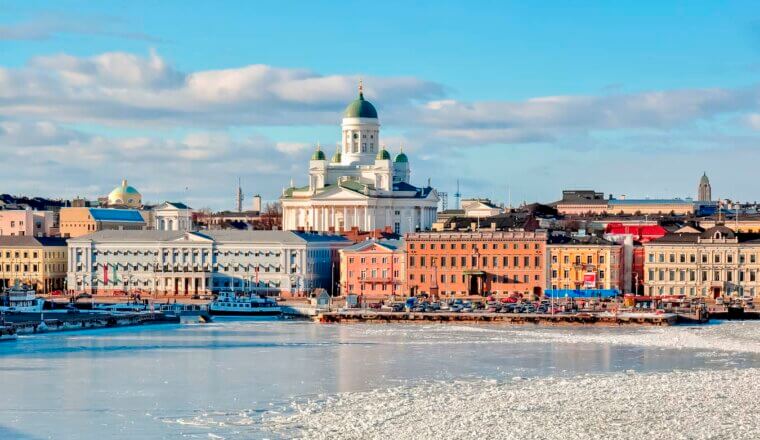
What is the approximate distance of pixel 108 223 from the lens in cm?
13225

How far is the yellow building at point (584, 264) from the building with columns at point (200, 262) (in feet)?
54.0

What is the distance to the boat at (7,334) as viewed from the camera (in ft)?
207

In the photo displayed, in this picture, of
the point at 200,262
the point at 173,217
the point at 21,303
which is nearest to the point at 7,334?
the point at 21,303

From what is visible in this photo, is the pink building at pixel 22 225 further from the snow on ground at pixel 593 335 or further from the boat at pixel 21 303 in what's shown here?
the snow on ground at pixel 593 335

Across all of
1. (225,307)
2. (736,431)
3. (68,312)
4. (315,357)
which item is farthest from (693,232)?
(736,431)

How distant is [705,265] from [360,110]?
46.7m

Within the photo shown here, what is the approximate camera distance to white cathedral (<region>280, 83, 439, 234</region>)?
399ft

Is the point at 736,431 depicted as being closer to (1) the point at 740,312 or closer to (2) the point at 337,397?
(2) the point at 337,397

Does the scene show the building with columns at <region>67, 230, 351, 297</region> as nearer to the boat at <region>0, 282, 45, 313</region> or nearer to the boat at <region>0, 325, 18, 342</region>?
the boat at <region>0, 282, 45, 313</region>

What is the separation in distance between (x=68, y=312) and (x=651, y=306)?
2895 cm

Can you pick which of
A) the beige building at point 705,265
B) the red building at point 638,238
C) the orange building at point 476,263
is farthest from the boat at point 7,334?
the beige building at point 705,265

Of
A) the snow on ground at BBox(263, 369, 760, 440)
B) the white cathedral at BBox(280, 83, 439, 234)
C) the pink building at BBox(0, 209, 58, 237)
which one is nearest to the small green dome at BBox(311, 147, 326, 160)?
the white cathedral at BBox(280, 83, 439, 234)

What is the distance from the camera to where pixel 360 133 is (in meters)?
130

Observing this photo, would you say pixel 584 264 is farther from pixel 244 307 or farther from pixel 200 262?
pixel 200 262
